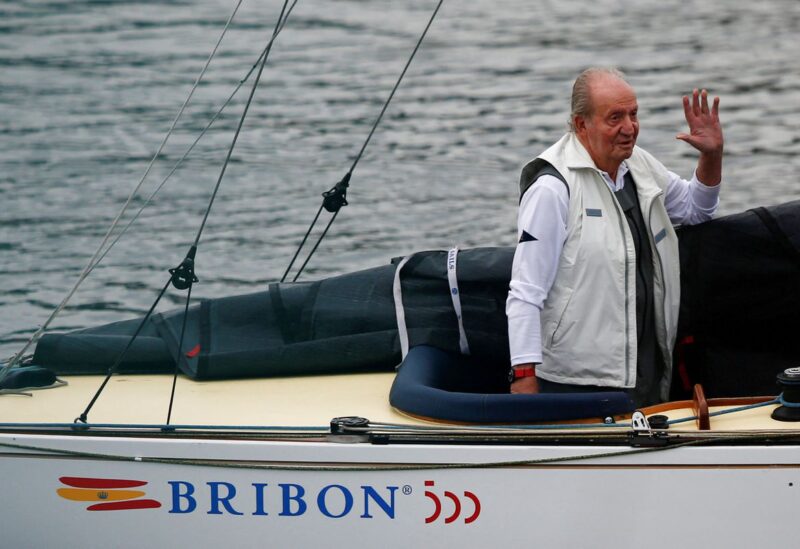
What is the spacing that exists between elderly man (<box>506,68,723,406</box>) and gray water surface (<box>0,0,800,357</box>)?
15.8 feet

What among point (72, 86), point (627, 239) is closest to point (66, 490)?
point (627, 239)

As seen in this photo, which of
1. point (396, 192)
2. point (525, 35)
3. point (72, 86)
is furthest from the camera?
point (525, 35)

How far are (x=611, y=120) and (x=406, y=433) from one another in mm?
1021

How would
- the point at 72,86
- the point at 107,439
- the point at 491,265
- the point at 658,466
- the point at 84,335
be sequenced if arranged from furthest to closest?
the point at 72,86
the point at 84,335
the point at 491,265
the point at 107,439
the point at 658,466

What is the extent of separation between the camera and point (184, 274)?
3.88 m

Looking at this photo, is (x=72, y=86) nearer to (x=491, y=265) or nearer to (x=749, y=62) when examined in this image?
(x=749, y=62)

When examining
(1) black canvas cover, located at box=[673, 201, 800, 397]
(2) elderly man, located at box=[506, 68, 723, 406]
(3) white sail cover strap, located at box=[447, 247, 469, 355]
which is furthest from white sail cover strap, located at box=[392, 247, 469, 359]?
(1) black canvas cover, located at box=[673, 201, 800, 397]

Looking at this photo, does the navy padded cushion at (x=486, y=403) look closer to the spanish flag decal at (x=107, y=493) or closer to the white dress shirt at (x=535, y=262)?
the white dress shirt at (x=535, y=262)

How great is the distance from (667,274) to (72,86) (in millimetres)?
11009

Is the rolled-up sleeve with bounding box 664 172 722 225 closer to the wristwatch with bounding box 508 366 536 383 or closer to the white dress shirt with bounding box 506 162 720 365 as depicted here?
the white dress shirt with bounding box 506 162 720 365

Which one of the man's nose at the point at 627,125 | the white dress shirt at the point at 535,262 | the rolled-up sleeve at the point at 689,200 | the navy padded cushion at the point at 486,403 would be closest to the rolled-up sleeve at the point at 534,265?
the white dress shirt at the point at 535,262

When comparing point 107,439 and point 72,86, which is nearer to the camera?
point 107,439

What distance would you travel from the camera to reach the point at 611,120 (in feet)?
11.6

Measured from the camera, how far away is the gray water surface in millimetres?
9484
